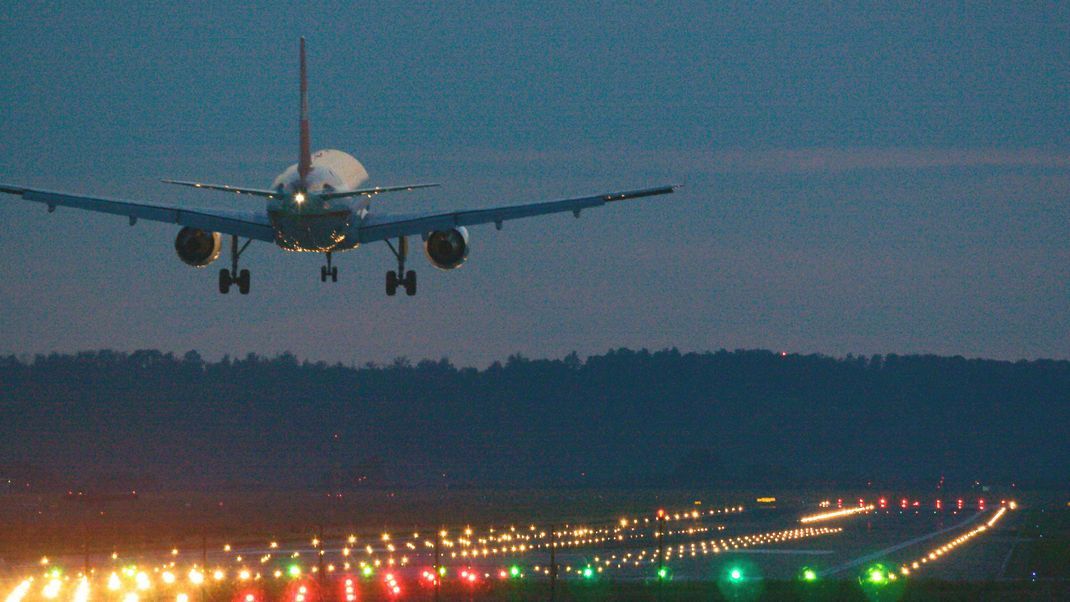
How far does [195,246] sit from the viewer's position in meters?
60.2

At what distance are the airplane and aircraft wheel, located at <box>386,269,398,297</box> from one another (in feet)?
0.12

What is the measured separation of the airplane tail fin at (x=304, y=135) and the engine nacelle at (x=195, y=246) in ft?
15.4

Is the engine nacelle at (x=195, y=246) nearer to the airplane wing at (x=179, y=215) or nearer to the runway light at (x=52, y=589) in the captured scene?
the airplane wing at (x=179, y=215)

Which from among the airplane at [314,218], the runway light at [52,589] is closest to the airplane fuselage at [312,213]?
the airplane at [314,218]

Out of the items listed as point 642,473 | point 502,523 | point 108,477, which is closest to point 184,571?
point 502,523

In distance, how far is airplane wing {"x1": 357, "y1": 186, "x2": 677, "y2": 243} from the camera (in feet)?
199

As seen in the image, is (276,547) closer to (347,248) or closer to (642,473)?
(347,248)

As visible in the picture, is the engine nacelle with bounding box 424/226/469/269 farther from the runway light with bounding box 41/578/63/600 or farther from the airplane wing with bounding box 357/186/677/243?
the runway light with bounding box 41/578/63/600

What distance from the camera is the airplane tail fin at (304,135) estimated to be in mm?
57500

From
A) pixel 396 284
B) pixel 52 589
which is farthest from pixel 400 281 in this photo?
pixel 52 589

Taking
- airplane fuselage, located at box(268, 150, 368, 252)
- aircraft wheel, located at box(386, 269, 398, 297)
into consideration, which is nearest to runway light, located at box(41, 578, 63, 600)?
airplane fuselage, located at box(268, 150, 368, 252)

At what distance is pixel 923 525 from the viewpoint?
9662 cm

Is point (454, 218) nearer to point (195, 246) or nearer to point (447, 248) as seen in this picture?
point (447, 248)

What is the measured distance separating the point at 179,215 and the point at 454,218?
380 inches
